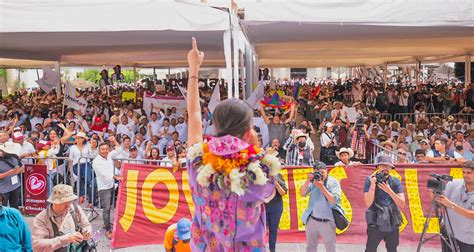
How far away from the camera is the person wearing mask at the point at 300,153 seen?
10.3 m

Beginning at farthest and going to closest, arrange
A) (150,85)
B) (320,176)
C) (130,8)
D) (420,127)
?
(150,85)
(420,127)
(130,8)
(320,176)

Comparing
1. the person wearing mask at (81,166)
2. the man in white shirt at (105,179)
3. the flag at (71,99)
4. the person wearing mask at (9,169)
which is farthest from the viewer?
the flag at (71,99)

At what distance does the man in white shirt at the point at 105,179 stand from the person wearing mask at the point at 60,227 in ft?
12.0

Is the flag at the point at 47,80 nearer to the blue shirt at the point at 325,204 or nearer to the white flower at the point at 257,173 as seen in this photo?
the blue shirt at the point at 325,204

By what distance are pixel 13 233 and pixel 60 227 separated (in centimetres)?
54

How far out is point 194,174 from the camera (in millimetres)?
2781

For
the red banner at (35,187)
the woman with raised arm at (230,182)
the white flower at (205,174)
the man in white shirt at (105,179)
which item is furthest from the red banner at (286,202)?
the white flower at (205,174)

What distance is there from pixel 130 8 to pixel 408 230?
5078 mm

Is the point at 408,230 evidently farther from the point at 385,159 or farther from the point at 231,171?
the point at 231,171

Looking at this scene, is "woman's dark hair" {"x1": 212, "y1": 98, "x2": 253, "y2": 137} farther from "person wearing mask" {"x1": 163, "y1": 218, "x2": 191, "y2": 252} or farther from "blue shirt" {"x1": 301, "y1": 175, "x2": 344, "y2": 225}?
"blue shirt" {"x1": 301, "y1": 175, "x2": 344, "y2": 225}

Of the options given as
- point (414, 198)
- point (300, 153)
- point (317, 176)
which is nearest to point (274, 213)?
point (317, 176)

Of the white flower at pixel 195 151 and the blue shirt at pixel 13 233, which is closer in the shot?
the white flower at pixel 195 151

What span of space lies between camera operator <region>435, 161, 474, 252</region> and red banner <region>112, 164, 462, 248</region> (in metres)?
1.88

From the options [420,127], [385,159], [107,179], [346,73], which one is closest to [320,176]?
[385,159]
